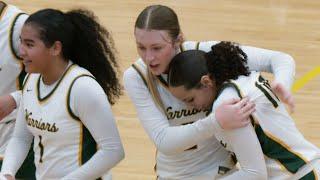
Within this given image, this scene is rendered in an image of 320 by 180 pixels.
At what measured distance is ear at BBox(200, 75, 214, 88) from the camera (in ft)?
10.0

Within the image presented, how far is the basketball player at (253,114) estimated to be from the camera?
2.96 m

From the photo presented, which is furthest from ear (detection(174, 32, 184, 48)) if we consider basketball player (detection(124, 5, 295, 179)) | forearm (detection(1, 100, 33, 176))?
forearm (detection(1, 100, 33, 176))

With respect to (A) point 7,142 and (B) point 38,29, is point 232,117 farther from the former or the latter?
(A) point 7,142

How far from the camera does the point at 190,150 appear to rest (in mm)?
3336

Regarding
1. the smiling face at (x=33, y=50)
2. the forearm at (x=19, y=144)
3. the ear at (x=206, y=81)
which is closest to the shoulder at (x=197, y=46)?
Answer: the ear at (x=206, y=81)

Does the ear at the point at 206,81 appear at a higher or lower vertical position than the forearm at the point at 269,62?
higher

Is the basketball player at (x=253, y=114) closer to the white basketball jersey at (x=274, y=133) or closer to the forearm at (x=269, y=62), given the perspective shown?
the white basketball jersey at (x=274, y=133)

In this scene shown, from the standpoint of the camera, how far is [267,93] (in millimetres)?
3041

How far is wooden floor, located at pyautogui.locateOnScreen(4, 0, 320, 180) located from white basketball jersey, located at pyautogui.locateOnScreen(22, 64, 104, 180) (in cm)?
171

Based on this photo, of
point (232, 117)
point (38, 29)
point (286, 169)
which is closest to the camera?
point (232, 117)

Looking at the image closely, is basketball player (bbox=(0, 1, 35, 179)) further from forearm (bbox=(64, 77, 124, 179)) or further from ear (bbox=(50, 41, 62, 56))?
forearm (bbox=(64, 77, 124, 179))

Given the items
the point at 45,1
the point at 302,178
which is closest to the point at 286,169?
the point at 302,178

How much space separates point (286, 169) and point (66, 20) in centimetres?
106

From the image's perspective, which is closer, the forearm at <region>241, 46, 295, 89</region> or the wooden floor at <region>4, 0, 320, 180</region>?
the forearm at <region>241, 46, 295, 89</region>
